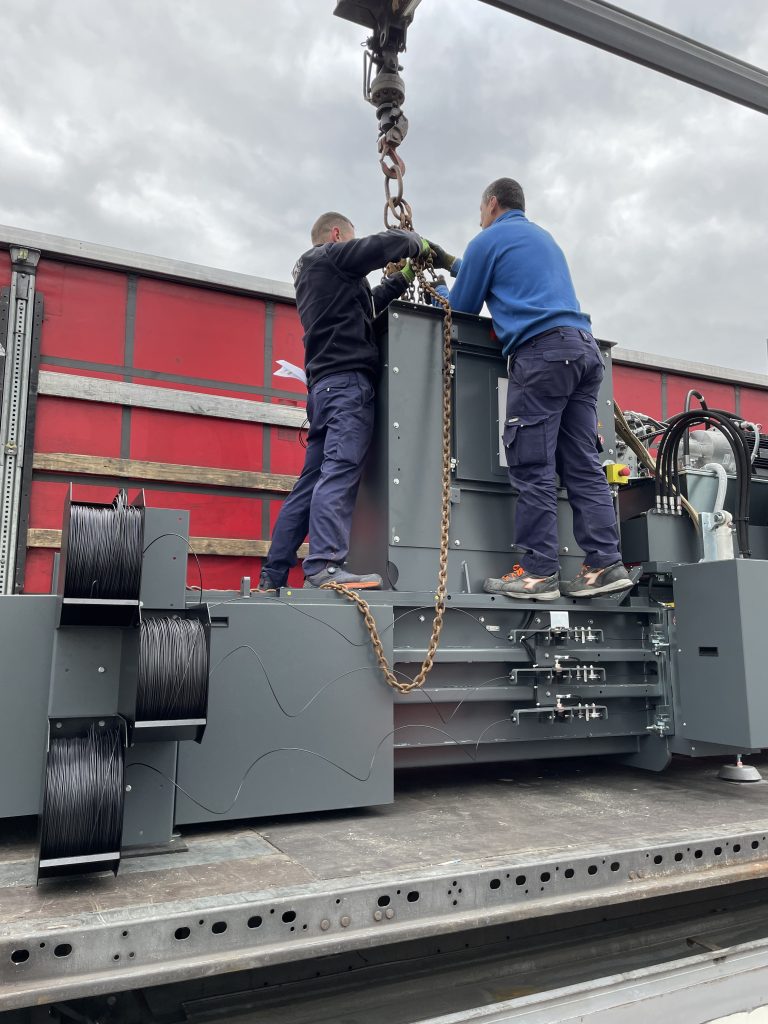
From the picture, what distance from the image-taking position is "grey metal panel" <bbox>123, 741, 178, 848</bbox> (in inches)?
81.5

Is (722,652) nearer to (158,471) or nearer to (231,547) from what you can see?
(231,547)

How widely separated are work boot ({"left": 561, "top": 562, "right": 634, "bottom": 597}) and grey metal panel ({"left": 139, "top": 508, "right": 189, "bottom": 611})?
1.65 meters

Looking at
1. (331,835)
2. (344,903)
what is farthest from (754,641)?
(344,903)

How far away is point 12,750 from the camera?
2.05m

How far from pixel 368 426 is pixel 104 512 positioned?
1.42 metres

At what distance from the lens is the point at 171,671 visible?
1.94 m

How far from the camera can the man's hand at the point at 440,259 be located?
3.51 m

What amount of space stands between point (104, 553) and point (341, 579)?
110 centimetres

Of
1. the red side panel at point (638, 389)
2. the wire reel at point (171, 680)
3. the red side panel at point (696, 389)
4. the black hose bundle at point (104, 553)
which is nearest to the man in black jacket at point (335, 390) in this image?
the wire reel at point (171, 680)

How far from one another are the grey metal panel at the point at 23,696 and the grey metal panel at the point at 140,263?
240cm

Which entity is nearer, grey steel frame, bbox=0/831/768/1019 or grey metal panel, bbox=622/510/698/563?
grey steel frame, bbox=0/831/768/1019

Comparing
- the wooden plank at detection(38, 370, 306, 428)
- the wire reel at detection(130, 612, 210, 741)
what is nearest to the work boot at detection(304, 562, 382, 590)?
the wire reel at detection(130, 612, 210, 741)

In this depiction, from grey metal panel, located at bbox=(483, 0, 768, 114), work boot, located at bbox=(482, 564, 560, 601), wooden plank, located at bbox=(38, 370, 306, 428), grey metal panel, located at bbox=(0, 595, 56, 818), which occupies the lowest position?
grey metal panel, located at bbox=(0, 595, 56, 818)

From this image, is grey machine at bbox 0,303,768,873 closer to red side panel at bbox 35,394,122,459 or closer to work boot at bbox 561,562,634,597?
work boot at bbox 561,562,634,597
